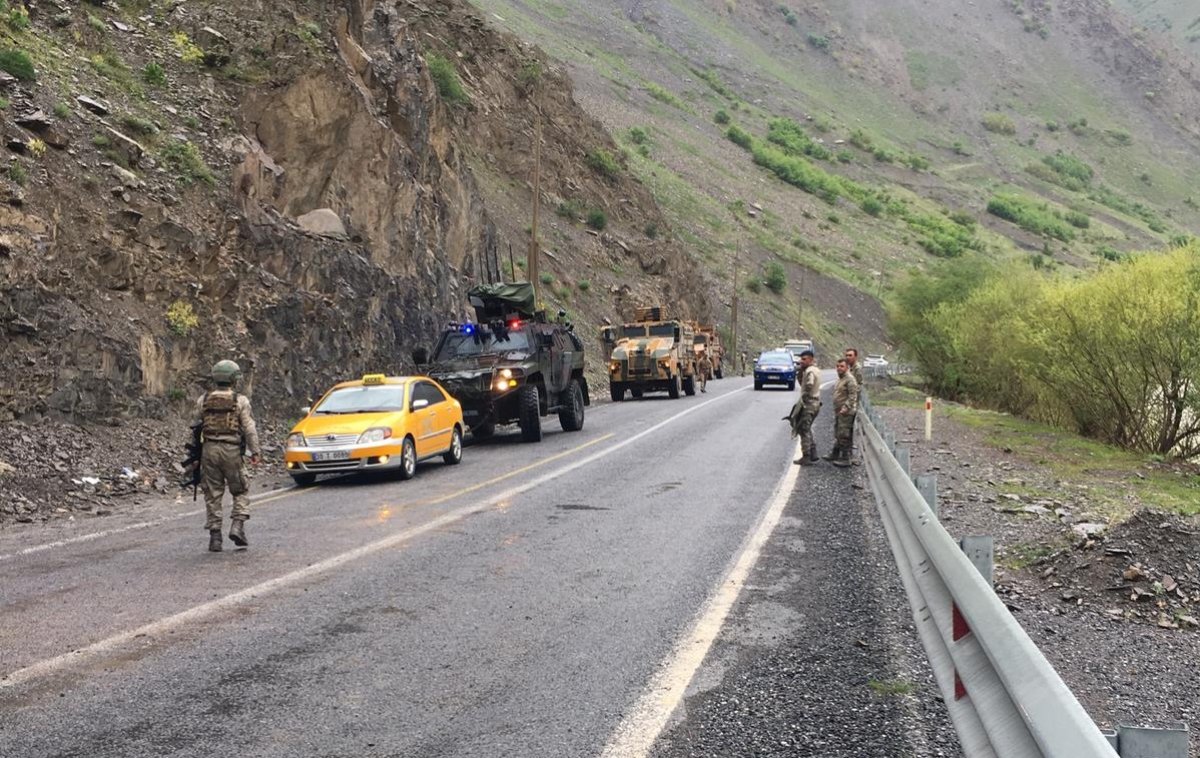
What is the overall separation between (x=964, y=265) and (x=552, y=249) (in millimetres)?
19289

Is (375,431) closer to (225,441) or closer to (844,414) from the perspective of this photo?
(225,441)

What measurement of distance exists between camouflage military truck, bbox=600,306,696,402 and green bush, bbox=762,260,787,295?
176 feet

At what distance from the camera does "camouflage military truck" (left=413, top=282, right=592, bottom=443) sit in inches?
724

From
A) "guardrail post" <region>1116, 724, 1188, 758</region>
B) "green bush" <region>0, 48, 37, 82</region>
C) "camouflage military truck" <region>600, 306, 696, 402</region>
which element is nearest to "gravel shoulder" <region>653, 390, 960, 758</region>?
"guardrail post" <region>1116, 724, 1188, 758</region>

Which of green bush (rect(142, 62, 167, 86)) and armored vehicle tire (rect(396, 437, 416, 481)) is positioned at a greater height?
green bush (rect(142, 62, 167, 86))

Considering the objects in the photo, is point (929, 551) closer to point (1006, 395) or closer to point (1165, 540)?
point (1165, 540)

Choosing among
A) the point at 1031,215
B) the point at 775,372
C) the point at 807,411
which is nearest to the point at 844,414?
the point at 807,411

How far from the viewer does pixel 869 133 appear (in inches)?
5758

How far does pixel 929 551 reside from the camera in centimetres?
557

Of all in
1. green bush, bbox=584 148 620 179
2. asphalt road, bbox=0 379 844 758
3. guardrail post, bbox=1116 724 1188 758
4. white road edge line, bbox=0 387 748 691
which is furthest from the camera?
green bush, bbox=584 148 620 179

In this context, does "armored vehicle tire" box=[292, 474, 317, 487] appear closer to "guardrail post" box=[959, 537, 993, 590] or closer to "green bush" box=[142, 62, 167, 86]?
"guardrail post" box=[959, 537, 993, 590]

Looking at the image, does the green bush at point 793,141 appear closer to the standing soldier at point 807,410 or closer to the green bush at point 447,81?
the green bush at point 447,81

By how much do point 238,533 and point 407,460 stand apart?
5.02 metres

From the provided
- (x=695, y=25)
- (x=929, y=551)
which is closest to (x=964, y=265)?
(x=929, y=551)
